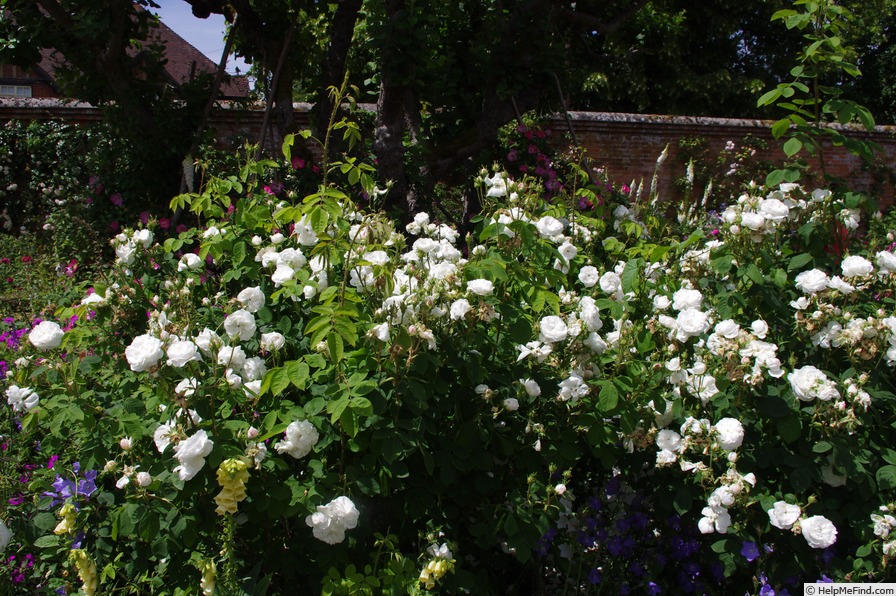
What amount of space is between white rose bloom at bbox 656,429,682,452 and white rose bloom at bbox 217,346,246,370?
3.67 ft

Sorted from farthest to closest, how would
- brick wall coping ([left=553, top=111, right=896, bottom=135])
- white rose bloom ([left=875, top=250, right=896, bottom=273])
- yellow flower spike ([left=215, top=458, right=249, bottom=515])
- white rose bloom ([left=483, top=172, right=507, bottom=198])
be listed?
brick wall coping ([left=553, top=111, right=896, bottom=135])
white rose bloom ([left=483, top=172, right=507, bottom=198])
white rose bloom ([left=875, top=250, right=896, bottom=273])
yellow flower spike ([left=215, top=458, right=249, bottom=515])

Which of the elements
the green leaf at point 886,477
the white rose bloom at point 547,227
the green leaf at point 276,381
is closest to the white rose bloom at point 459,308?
the green leaf at point 276,381

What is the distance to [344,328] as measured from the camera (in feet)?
5.29

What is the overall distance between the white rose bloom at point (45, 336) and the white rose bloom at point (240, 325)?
48 centimetres

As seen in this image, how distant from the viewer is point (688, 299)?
199cm

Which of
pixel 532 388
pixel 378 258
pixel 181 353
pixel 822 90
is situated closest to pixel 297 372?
pixel 181 353

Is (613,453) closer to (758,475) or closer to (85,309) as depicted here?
(758,475)

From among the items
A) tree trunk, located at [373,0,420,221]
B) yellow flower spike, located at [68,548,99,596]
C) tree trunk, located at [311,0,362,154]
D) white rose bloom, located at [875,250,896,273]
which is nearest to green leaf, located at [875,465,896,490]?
white rose bloom, located at [875,250,896,273]

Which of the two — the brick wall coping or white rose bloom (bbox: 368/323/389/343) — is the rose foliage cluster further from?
the brick wall coping

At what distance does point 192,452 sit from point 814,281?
1655 mm

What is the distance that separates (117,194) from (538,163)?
3.34m

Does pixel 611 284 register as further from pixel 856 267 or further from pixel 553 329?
pixel 856 267

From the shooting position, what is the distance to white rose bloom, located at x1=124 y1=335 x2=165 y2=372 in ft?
5.30

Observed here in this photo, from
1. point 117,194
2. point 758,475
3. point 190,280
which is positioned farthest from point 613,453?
point 117,194
